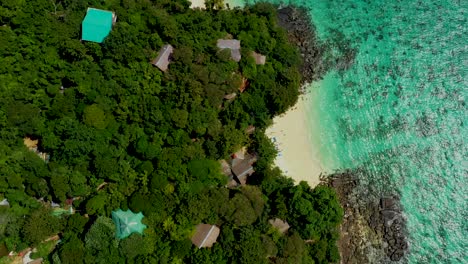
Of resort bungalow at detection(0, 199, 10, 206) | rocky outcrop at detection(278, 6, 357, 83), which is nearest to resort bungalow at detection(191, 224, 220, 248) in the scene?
resort bungalow at detection(0, 199, 10, 206)

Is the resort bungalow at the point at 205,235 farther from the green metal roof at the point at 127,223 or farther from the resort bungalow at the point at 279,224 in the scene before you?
the resort bungalow at the point at 279,224

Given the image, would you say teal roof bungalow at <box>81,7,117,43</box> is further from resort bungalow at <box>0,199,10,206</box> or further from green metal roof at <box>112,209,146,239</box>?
green metal roof at <box>112,209,146,239</box>

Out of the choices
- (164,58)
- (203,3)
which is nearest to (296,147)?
(164,58)

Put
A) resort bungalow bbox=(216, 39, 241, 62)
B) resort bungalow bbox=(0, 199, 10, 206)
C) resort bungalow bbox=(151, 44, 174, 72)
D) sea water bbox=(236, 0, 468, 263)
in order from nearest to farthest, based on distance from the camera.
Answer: resort bungalow bbox=(0, 199, 10, 206), resort bungalow bbox=(151, 44, 174, 72), resort bungalow bbox=(216, 39, 241, 62), sea water bbox=(236, 0, 468, 263)

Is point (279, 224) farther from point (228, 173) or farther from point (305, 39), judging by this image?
point (305, 39)

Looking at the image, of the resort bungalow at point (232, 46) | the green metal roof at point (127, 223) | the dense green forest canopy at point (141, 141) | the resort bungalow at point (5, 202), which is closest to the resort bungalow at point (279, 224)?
the dense green forest canopy at point (141, 141)

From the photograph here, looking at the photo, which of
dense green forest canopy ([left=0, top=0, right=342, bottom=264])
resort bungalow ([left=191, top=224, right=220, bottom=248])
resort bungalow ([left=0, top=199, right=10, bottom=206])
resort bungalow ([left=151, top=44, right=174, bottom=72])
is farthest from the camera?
resort bungalow ([left=151, top=44, right=174, bottom=72])
